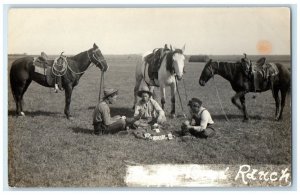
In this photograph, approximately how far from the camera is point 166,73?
18.2 ft

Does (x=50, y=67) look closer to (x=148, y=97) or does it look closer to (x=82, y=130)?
(x=82, y=130)

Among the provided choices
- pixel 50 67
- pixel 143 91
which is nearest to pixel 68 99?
pixel 50 67

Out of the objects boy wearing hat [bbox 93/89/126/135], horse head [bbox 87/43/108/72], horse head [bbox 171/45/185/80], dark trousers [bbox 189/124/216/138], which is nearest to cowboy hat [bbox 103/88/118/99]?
boy wearing hat [bbox 93/89/126/135]

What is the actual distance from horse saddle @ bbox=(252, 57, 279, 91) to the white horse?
873mm

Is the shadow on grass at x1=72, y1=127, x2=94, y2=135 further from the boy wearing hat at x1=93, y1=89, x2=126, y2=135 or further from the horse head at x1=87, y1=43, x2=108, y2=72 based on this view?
the horse head at x1=87, y1=43, x2=108, y2=72

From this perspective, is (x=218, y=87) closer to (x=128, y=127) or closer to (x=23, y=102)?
(x=128, y=127)

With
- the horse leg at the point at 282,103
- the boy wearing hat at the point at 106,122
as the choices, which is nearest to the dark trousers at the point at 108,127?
the boy wearing hat at the point at 106,122

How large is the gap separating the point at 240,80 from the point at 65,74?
2.01 metres

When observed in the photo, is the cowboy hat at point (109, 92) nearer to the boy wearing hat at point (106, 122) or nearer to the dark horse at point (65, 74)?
the boy wearing hat at point (106, 122)

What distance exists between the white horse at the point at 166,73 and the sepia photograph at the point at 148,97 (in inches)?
0.5

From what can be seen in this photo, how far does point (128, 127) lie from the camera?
5.50 metres
